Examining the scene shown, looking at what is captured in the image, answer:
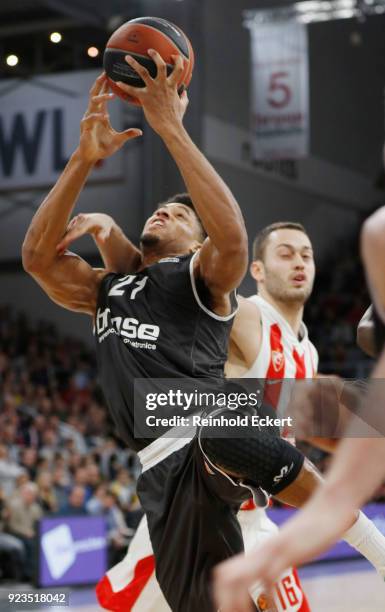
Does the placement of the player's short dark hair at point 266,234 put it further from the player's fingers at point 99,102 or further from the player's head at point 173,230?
the player's fingers at point 99,102

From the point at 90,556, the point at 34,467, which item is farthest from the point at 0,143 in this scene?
the point at 90,556

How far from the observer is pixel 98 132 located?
172 inches

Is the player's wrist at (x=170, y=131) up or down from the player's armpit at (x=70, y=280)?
up

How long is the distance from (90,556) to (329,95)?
15659mm

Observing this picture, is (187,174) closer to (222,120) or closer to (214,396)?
(214,396)

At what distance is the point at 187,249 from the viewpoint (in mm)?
4520

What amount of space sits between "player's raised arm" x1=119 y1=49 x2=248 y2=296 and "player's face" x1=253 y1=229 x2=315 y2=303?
5.56 feet

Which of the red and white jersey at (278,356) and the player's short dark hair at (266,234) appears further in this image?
the player's short dark hair at (266,234)

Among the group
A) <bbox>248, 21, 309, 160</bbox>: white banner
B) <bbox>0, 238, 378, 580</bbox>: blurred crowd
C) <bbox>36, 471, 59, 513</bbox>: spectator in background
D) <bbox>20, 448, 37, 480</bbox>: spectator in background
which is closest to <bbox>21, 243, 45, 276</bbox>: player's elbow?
<bbox>0, 238, 378, 580</bbox>: blurred crowd

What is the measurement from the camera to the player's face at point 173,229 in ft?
14.7

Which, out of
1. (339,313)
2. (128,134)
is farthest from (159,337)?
(339,313)

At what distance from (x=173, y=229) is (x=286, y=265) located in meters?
1.30

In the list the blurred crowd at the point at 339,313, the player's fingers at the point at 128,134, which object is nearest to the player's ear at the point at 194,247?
the player's fingers at the point at 128,134

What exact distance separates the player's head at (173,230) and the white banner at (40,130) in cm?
1173
